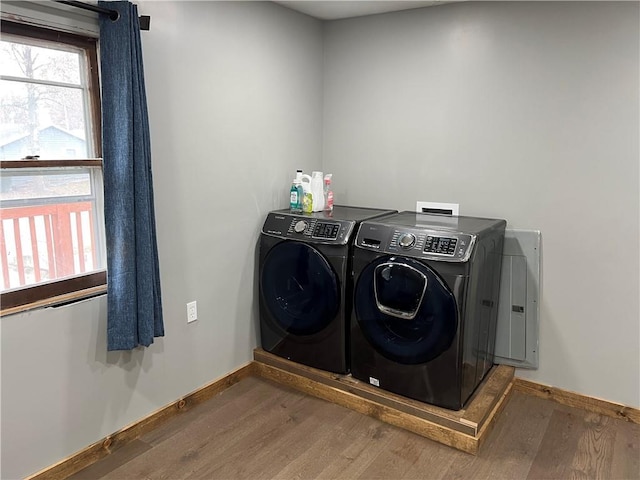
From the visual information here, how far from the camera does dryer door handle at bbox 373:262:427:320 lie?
7.63 ft

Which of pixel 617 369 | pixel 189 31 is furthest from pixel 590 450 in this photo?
pixel 189 31

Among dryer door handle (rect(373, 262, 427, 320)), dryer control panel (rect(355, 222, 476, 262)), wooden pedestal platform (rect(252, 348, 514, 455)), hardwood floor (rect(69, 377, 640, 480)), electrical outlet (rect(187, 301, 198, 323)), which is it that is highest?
dryer control panel (rect(355, 222, 476, 262))

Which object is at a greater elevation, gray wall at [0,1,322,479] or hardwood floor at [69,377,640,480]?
gray wall at [0,1,322,479]

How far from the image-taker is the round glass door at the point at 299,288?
2660 mm

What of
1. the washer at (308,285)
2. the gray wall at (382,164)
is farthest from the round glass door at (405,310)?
the gray wall at (382,164)

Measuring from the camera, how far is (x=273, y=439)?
2.39 m

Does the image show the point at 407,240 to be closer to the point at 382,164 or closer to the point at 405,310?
the point at 405,310

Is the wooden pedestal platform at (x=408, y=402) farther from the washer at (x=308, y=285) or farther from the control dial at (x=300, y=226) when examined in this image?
the control dial at (x=300, y=226)

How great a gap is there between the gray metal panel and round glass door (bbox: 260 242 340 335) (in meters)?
0.99

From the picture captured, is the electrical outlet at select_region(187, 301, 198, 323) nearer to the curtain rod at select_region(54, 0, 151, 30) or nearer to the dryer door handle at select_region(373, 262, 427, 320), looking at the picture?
the dryer door handle at select_region(373, 262, 427, 320)

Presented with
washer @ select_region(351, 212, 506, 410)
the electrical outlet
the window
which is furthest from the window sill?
washer @ select_region(351, 212, 506, 410)

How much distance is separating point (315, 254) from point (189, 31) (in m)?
1.29

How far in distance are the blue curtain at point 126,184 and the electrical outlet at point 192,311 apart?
0.40 m

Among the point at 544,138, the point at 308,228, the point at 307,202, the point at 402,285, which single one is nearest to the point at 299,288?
the point at 308,228
